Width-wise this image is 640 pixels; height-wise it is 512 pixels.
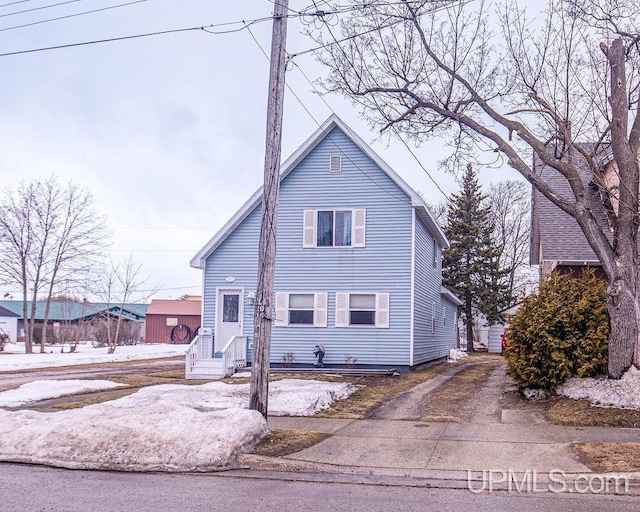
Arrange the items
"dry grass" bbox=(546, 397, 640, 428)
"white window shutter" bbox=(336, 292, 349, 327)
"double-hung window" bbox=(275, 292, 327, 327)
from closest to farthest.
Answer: "dry grass" bbox=(546, 397, 640, 428)
"white window shutter" bbox=(336, 292, 349, 327)
"double-hung window" bbox=(275, 292, 327, 327)

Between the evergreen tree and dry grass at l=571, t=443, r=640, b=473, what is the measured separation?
32159mm

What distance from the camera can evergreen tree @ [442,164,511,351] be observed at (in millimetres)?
40719

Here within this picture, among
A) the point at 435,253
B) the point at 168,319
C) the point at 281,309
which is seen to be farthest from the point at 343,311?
the point at 168,319

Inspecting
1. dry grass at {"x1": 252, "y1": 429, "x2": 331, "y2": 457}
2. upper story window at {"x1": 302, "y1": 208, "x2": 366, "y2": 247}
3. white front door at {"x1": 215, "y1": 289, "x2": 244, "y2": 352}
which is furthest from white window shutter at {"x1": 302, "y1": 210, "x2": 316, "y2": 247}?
dry grass at {"x1": 252, "y1": 429, "x2": 331, "y2": 457}

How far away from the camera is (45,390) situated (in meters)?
15.2

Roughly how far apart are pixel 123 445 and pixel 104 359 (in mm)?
22164

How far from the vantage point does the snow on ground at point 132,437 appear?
823cm

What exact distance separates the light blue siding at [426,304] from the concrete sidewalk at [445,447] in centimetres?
907

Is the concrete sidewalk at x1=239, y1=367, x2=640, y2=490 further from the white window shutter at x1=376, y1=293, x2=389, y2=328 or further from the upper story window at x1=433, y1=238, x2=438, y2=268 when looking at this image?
the upper story window at x1=433, y1=238, x2=438, y2=268

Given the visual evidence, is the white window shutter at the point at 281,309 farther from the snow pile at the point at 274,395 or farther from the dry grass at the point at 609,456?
the dry grass at the point at 609,456

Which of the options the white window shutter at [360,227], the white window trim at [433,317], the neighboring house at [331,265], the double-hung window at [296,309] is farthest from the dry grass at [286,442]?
the white window trim at [433,317]

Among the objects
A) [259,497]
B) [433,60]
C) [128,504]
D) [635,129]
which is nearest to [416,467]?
[259,497]

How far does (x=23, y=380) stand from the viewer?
60.9 ft

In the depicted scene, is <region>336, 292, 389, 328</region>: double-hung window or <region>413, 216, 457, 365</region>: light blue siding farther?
<region>413, 216, 457, 365</region>: light blue siding
